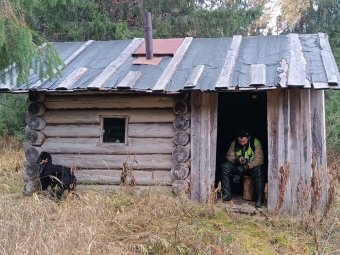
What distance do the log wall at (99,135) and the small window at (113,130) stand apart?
0.46 feet

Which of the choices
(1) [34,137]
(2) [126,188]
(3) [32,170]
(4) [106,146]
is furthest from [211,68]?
(3) [32,170]

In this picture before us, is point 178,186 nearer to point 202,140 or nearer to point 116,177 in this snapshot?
point 202,140

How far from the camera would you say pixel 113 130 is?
8219mm

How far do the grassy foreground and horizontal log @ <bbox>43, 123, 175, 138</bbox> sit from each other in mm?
1154

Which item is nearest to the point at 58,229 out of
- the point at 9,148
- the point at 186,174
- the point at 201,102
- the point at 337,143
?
the point at 186,174

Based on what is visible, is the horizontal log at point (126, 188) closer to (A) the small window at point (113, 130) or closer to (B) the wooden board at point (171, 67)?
→ (A) the small window at point (113, 130)

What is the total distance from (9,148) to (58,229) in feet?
29.8

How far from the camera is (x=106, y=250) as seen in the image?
4.80 metres

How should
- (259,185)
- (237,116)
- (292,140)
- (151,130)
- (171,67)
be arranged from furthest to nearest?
(237,116) → (259,185) → (151,130) → (171,67) → (292,140)

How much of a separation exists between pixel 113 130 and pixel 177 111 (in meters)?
1.40

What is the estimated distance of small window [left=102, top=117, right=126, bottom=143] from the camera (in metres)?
8.16

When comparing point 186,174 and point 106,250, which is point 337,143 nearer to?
point 186,174

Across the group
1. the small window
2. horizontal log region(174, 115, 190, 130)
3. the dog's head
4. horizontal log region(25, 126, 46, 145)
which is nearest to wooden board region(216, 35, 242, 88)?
horizontal log region(174, 115, 190, 130)

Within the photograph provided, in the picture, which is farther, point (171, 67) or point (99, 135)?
point (99, 135)
